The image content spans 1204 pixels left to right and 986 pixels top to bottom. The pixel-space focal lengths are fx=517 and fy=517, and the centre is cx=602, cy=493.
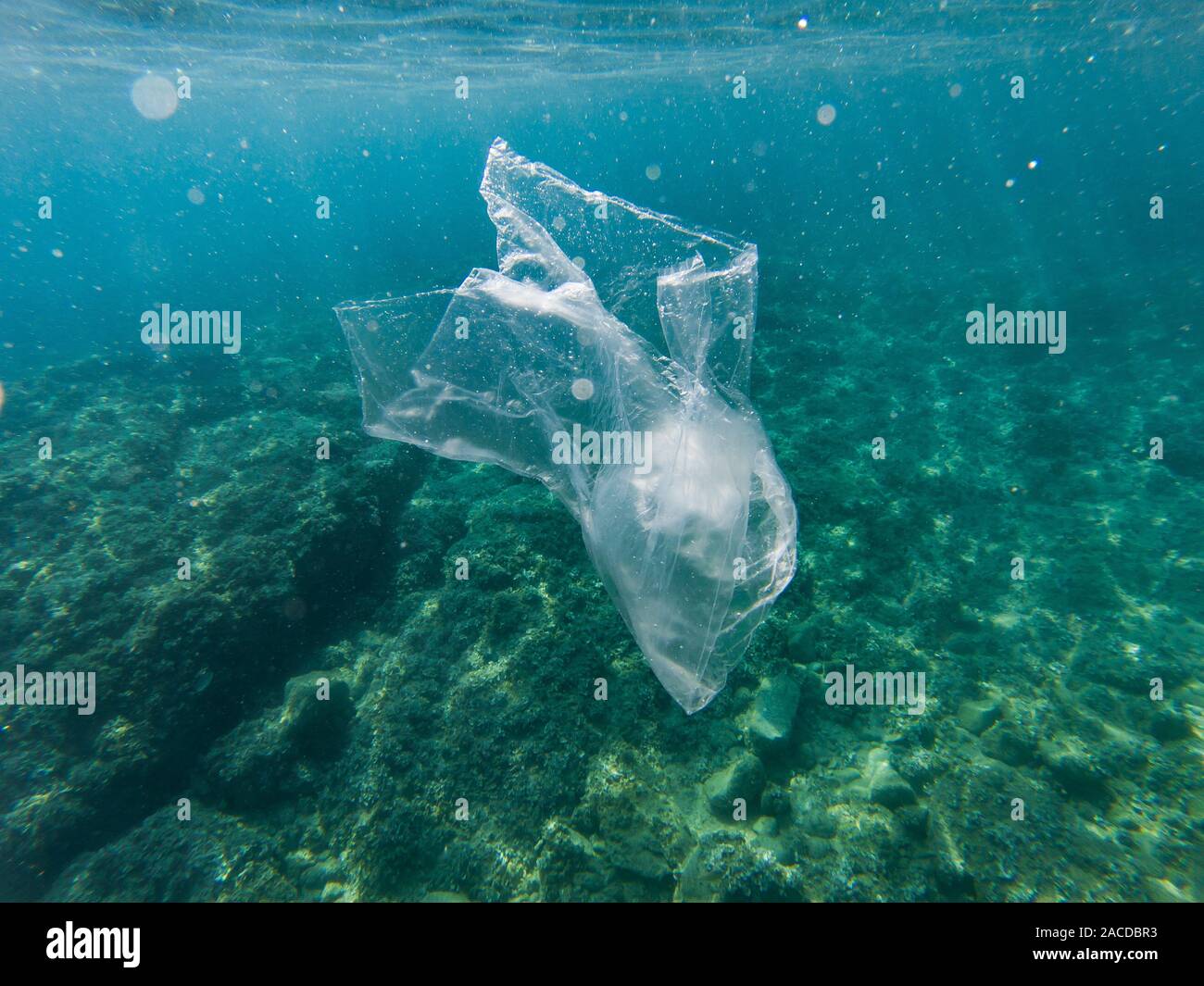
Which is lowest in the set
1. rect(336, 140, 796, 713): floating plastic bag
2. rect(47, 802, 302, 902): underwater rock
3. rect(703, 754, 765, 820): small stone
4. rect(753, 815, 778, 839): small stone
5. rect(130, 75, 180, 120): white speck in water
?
rect(47, 802, 302, 902): underwater rock

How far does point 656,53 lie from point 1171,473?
83.1 feet

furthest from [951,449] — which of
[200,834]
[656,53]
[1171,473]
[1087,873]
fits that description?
[656,53]

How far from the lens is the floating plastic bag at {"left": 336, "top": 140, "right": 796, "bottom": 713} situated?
13.4 ft

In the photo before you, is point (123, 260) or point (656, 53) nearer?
point (656, 53)

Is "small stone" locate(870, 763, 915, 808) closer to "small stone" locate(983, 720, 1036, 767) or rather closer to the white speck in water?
"small stone" locate(983, 720, 1036, 767)

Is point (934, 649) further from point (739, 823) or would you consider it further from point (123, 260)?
point (123, 260)

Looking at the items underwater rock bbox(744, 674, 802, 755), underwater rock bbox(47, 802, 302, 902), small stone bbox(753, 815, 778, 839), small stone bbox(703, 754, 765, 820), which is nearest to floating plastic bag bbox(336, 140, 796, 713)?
small stone bbox(703, 754, 765, 820)

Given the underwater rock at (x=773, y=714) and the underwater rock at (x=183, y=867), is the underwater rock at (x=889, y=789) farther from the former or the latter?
the underwater rock at (x=183, y=867)

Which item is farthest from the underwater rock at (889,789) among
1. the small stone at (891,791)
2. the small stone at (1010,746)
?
the small stone at (1010,746)

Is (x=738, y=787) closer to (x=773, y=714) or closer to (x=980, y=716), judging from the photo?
(x=773, y=714)

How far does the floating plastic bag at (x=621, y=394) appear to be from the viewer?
410 centimetres

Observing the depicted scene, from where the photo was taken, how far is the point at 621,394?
451 centimetres

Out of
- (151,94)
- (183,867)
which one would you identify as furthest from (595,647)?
(151,94)
